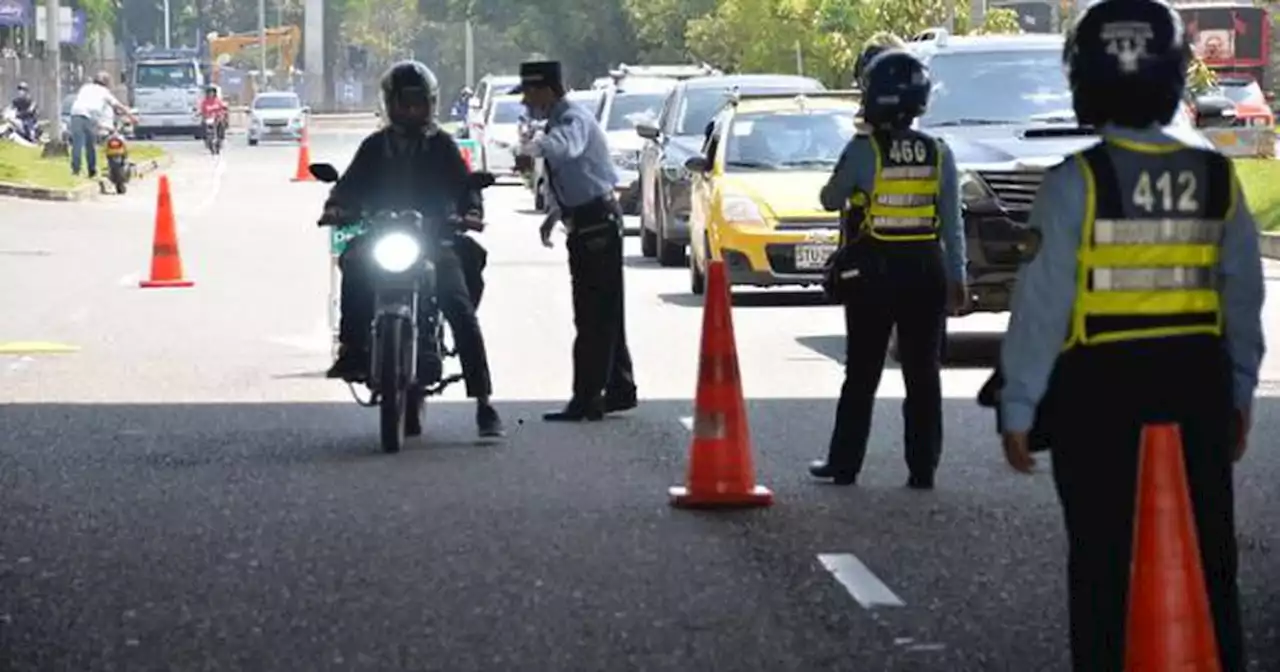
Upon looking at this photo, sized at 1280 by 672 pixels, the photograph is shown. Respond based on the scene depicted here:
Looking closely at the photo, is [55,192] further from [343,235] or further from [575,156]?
[575,156]

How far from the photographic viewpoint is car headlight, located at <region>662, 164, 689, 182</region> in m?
27.8

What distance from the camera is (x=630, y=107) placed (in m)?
38.4

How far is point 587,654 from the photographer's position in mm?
8570

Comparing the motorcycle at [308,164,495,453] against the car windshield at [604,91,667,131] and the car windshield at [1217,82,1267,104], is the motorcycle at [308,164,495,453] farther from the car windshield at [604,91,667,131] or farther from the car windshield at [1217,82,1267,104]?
the car windshield at [1217,82,1267,104]

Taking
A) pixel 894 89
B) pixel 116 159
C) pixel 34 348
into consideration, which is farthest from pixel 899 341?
pixel 116 159

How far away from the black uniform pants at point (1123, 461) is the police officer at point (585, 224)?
8.61 metres

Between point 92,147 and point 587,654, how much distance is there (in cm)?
4120

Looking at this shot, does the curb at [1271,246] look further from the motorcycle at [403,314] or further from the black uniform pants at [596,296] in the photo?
the motorcycle at [403,314]

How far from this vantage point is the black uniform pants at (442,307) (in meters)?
14.0

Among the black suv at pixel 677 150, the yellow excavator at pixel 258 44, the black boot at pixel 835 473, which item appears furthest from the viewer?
the yellow excavator at pixel 258 44

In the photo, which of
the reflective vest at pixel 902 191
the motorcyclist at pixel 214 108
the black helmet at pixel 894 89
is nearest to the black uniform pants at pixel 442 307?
the reflective vest at pixel 902 191

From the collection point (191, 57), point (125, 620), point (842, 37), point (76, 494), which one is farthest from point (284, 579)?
point (191, 57)

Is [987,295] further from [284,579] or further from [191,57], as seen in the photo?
[191,57]

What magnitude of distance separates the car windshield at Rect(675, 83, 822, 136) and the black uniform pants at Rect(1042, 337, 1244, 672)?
23349mm
